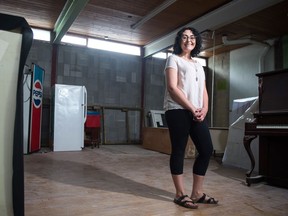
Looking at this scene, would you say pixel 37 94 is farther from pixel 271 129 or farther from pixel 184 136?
pixel 271 129

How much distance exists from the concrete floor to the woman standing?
0.43 ft

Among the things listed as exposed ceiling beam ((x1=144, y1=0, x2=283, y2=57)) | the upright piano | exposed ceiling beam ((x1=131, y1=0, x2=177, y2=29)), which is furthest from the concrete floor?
exposed ceiling beam ((x1=131, y1=0, x2=177, y2=29))

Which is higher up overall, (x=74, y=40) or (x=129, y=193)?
(x=74, y=40)

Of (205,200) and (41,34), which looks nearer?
(205,200)

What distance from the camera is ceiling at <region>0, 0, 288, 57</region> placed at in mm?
4402

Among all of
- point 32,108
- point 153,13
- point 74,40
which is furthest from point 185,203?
point 74,40

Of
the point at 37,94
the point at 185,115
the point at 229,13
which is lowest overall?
the point at 185,115

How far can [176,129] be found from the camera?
170 cm

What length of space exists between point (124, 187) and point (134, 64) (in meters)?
5.07

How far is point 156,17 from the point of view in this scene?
512 centimetres

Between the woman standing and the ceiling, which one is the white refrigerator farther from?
the woman standing

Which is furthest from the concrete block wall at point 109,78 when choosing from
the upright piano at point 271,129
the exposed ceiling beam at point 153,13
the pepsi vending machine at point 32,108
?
the upright piano at point 271,129

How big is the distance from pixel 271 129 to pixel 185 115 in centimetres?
104

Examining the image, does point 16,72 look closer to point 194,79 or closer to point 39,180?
point 194,79
